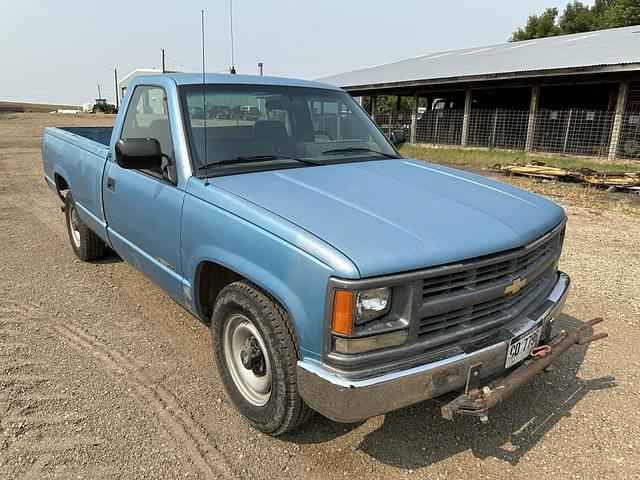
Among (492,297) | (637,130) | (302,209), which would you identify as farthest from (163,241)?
(637,130)

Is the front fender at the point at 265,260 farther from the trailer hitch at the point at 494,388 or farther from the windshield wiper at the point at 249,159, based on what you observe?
the trailer hitch at the point at 494,388

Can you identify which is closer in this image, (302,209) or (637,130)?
(302,209)

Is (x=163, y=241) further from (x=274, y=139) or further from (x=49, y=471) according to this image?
(x=49, y=471)

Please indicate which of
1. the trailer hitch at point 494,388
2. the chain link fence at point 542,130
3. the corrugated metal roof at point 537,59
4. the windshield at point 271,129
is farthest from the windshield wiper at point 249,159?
the corrugated metal roof at point 537,59

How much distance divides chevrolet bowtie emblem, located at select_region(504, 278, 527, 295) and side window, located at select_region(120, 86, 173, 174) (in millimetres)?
2157

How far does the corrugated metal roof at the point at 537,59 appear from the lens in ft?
53.0

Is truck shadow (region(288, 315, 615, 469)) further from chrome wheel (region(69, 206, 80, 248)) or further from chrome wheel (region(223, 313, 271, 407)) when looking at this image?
chrome wheel (region(69, 206, 80, 248))

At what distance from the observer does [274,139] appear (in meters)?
3.47

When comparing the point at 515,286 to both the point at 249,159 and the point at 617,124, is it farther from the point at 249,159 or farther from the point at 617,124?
the point at 617,124

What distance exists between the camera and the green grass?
1420cm

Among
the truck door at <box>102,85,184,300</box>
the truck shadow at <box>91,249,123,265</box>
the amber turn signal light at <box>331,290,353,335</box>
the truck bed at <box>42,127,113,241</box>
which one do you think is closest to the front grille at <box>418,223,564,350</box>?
the amber turn signal light at <box>331,290,353,335</box>

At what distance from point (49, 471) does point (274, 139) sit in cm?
233

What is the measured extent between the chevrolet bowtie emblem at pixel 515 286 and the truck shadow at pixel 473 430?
0.65 m

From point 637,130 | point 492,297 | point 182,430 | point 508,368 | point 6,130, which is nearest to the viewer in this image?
point 492,297
